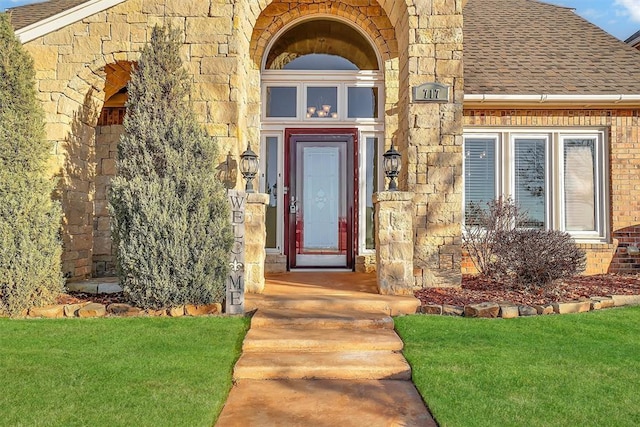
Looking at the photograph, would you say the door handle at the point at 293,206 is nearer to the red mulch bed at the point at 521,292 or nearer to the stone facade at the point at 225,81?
the stone facade at the point at 225,81

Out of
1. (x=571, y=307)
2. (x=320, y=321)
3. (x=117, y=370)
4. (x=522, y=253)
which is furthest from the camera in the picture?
(x=522, y=253)

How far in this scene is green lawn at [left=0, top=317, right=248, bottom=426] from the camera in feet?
8.99

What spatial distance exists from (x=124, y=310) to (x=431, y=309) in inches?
134

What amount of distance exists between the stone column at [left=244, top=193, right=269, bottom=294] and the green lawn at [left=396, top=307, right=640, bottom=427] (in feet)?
6.37

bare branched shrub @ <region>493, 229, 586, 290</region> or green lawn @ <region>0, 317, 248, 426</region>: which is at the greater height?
bare branched shrub @ <region>493, 229, 586, 290</region>

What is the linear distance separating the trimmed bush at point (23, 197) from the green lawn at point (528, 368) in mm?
4023

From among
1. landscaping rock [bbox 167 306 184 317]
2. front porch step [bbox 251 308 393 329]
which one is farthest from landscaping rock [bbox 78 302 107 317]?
front porch step [bbox 251 308 393 329]

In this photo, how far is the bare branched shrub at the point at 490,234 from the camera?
6.41 m

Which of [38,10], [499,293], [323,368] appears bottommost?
[323,368]

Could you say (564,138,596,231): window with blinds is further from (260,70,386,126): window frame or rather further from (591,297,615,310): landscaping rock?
(260,70,386,126): window frame

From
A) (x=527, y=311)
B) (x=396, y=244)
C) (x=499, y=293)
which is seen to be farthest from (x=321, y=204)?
(x=527, y=311)

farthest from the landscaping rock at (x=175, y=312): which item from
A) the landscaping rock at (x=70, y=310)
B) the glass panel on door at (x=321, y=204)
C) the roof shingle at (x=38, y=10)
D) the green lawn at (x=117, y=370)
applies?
the roof shingle at (x=38, y=10)

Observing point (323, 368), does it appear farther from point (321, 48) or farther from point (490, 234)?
point (321, 48)

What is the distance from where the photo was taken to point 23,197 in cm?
511
